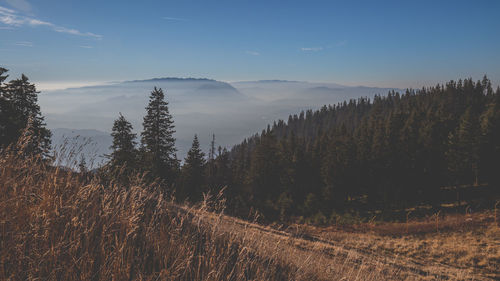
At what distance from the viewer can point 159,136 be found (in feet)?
90.1

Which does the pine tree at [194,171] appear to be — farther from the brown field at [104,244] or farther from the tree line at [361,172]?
the brown field at [104,244]

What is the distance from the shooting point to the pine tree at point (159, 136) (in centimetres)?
2706

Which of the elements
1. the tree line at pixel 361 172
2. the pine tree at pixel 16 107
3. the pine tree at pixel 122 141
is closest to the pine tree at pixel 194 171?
the tree line at pixel 361 172

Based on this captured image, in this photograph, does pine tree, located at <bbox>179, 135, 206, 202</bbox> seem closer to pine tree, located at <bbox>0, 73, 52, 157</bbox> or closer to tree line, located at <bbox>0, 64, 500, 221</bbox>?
tree line, located at <bbox>0, 64, 500, 221</bbox>

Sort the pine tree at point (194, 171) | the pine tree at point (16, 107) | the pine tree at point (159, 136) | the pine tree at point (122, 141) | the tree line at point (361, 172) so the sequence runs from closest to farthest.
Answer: the pine tree at point (16, 107) < the pine tree at point (122, 141) < the pine tree at point (159, 136) < the pine tree at point (194, 171) < the tree line at point (361, 172)

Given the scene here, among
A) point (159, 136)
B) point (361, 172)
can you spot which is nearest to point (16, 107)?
point (159, 136)

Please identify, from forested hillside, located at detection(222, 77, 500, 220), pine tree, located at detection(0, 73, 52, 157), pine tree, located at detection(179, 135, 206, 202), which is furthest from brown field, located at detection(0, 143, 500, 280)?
forested hillside, located at detection(222, 77, 500, 220)

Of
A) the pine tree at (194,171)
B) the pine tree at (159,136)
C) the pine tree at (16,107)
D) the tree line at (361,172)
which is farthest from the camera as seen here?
the tree line at (361,172)

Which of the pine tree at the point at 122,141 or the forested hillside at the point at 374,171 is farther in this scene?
the forested hillside at the point at 374,171

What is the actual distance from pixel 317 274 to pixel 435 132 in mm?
59415

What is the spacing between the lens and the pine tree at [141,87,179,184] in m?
27.1

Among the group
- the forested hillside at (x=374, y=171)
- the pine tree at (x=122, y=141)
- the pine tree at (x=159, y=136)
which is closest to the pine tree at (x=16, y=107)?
the pine tree at (x=122, y=141)

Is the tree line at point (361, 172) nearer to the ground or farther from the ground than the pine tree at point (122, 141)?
nearer to the ground

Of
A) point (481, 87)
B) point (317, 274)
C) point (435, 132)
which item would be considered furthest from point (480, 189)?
point (481, 87)
